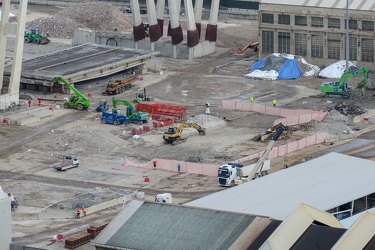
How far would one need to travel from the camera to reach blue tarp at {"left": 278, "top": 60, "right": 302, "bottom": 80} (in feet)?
387

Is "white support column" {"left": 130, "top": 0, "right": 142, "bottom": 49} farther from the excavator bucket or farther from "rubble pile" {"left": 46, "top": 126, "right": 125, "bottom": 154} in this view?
"rubble pile" {"left": 46, "top": 126, "right": 125, "bottom": 154}

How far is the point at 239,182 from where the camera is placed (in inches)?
3268

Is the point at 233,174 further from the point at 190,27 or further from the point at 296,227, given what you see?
the point at 190,27

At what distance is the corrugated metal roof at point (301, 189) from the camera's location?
7100 cm

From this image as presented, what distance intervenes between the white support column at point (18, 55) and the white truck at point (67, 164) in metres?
16.9

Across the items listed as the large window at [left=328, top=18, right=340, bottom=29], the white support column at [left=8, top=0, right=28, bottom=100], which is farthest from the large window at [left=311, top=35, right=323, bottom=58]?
the white support column at [left=8, top=0, right=28, bottom=100]

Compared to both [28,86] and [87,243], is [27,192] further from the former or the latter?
[28,86]

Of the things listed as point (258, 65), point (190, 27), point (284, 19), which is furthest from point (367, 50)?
point (190, 27)

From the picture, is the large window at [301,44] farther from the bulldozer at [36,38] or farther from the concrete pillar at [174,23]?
the bulldozer at [36,38]

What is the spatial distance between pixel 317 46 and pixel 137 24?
16846mm

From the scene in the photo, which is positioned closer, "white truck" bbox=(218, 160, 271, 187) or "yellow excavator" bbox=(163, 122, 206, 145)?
"white truck" bbox=(218, 160, 271, 187)

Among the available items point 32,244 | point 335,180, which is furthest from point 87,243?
point 335,180

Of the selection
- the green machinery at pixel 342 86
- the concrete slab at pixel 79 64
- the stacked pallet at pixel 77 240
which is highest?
the concrete slab at pixel 79 64

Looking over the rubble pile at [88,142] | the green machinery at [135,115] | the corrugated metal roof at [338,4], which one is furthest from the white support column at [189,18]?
the rubble pile at [88,142]
